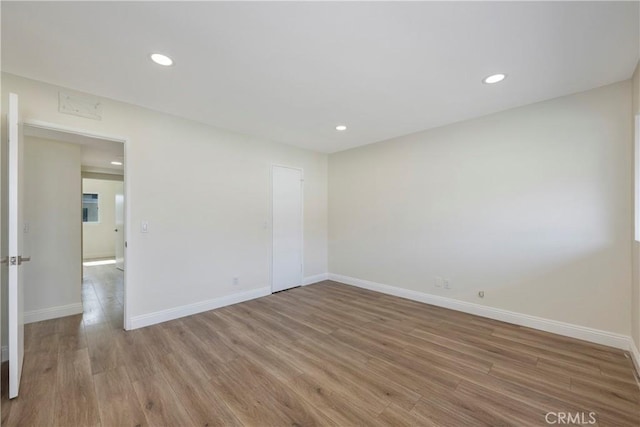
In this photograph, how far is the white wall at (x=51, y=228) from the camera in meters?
3.26

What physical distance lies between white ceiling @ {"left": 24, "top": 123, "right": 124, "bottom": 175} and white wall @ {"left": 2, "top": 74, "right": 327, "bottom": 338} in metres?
0.33

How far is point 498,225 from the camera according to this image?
3248 millimetres

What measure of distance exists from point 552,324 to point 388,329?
70.8 inches

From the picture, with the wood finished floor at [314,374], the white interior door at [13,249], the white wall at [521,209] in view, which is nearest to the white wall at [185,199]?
the wood finished floor at [314,374]

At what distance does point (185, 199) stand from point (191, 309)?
1.48 meters

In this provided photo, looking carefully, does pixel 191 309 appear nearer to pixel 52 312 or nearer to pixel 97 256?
pixel 52 312

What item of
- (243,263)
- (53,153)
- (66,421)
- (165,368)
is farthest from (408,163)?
(53,153)

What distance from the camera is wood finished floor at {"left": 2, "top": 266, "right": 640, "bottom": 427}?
67.9 inches

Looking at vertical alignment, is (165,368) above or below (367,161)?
below

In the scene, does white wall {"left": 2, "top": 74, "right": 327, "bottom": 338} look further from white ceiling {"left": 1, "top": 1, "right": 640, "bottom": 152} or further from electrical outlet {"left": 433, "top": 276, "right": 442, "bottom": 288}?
electrical outlet {"left": 433, "top": 276, "right": 442, "bottom": 288}

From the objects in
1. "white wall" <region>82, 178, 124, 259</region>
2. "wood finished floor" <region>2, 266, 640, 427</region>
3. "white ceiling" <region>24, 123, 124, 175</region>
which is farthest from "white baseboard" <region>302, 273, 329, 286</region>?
"white wall" <region>82, 178, 124, 259</region>

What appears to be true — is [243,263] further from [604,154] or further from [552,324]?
[604,154]

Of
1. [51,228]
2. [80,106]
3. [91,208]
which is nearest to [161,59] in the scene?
[80,106]

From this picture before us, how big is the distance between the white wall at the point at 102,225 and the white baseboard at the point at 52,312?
558 centimetres
